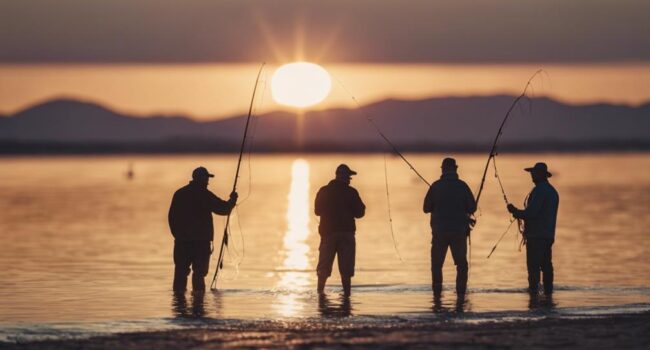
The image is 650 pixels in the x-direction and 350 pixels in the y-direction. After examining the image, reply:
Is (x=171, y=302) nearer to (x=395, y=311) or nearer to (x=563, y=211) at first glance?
(x=395, y=311)

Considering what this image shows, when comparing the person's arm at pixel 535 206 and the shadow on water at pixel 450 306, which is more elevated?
the person's arm at pixel 535 206

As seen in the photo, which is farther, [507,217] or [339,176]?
[507,217]

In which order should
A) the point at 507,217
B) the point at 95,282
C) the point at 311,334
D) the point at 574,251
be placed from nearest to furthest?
1. the point at 311,334
2. the point at 95,282
3. the point at 574,251
4. the point at 507,217

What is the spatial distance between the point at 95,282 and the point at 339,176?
4788mm

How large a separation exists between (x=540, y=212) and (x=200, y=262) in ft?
13.8

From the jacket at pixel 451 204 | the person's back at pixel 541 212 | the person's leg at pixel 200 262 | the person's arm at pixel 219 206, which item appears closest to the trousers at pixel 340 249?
the jacket at pixel 451 204

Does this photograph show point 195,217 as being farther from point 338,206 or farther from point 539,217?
point 539,217

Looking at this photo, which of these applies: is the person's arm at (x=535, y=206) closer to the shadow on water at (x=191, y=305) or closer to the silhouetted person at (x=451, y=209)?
the silhouetted person at (x=451, y=209)

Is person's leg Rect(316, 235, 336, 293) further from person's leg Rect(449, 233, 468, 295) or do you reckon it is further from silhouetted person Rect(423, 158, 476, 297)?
person's leg Rect(449, 233, 468, 295)

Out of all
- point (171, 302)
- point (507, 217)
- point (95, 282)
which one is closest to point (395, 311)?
point (171, 302)

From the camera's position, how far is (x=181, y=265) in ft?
56.7

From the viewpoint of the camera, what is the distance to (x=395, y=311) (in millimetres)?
15875

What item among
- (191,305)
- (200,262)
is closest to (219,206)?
(200,262)

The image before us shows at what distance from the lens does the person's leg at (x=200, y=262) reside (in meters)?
17.0
